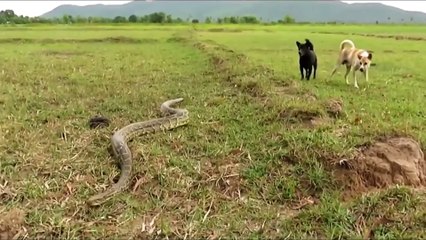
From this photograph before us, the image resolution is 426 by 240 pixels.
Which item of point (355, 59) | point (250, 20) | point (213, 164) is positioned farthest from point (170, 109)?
point (250, 20)

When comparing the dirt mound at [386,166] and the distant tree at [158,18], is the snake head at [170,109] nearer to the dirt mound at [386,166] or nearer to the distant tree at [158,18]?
the dirt mound at [386,166]

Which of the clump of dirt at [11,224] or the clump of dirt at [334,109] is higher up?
the clump of dirt at [334,109]

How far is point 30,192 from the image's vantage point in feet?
16.3

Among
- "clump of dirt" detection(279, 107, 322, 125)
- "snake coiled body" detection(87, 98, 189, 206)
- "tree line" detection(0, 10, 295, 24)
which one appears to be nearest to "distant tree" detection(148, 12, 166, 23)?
"tree line" detection(0, 10, 295, 24)

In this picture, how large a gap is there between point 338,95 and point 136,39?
69.6 feet

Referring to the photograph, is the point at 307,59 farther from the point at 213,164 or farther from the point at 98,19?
the point at 98,19

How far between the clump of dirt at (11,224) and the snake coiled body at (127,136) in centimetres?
61

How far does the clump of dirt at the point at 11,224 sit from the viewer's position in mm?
4176

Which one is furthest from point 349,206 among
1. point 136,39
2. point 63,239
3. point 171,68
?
point 136,39

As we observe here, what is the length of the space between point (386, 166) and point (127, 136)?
10.4 ft

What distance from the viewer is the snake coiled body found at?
16.0 feet

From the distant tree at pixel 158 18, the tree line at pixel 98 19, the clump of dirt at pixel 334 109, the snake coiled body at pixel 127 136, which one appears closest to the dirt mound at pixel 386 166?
the clump of dirt at pixel 334 109

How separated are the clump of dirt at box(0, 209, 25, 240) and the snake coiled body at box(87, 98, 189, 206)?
Result: 61 centimetres

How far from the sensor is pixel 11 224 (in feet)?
14.0
